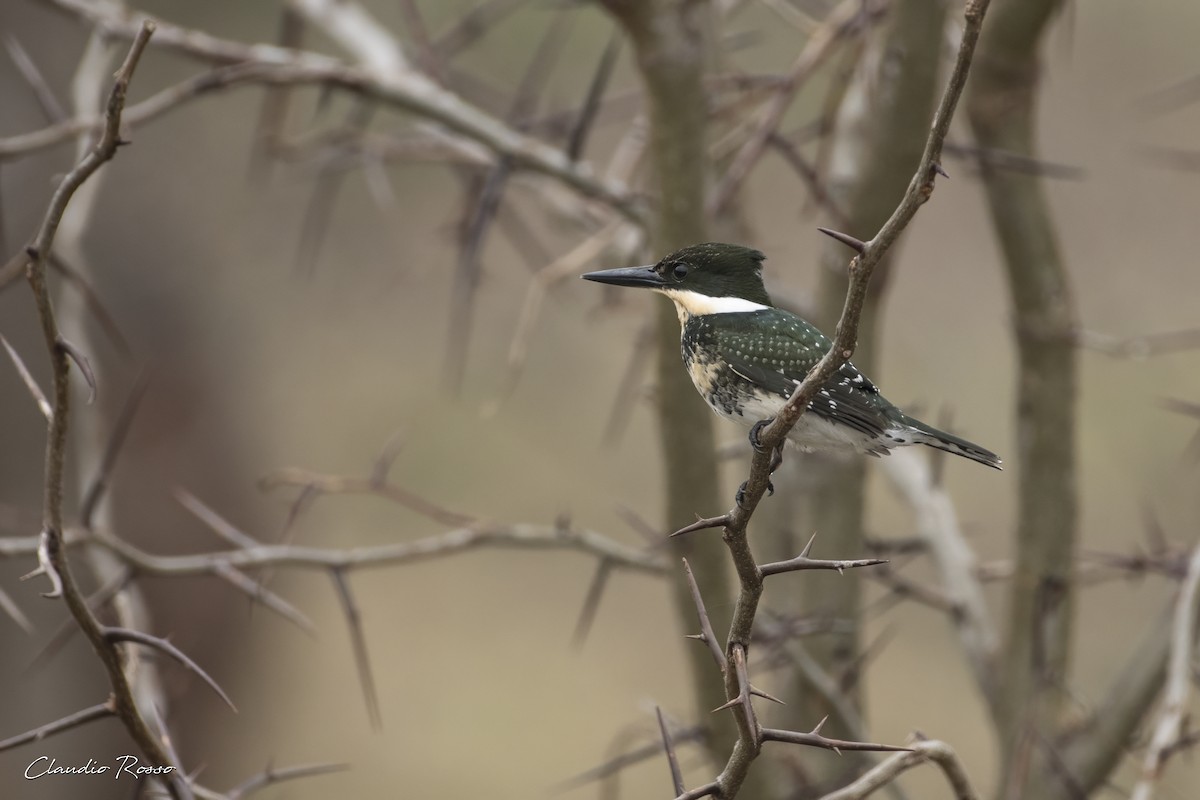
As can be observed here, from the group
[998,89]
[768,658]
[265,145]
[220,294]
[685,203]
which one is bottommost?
[768,658]

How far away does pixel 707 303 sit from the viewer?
2.88 m

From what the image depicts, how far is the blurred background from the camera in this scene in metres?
7.24

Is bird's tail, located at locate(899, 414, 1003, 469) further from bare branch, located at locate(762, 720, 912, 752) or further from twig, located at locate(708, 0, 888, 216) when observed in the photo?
bare branch, located at locate(762, 720, 912, 752)

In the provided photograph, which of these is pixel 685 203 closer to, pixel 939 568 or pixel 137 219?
pixel 939 568

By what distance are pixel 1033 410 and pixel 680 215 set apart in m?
1.69

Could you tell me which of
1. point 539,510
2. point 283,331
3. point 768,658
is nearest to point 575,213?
point 768,658

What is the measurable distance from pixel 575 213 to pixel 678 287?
2.33 meters

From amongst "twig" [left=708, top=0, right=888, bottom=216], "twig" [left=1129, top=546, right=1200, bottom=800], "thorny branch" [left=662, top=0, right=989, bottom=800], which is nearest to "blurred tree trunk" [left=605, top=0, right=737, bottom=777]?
"twig" [left=708, top=0, right=888, bottom=216]

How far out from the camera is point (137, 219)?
809 centimetres

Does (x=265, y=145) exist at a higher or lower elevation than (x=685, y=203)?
higher

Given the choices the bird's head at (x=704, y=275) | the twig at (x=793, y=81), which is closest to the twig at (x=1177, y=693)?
the bird's head at (x=704, y=275)

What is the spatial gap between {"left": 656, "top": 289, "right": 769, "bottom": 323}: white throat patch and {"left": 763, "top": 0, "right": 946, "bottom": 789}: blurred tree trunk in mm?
417

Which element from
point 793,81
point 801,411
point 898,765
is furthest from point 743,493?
point 793,81

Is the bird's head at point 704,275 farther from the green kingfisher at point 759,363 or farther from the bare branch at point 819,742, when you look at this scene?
the bare branch at point 819,742
